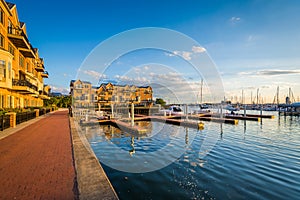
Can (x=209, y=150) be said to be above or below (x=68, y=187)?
below

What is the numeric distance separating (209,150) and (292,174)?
3285mm

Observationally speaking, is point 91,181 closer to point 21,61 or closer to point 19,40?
point 19,40

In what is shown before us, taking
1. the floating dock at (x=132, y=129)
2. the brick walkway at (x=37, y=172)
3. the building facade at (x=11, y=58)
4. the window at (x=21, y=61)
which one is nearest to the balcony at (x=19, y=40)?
the building facade at (x=11, y=58)

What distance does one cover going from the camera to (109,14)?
700 inches

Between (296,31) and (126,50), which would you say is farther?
(296,31)

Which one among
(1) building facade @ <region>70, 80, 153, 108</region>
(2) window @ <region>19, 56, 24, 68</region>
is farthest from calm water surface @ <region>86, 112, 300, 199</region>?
(1) building facade @ <region>70, 80, 153, 108</region>

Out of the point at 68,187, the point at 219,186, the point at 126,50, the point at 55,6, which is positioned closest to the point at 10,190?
the point at 68,187

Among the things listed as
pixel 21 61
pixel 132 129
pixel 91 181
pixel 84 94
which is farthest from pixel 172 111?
pixel 84 94

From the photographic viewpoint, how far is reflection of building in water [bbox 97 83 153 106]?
37.7 m

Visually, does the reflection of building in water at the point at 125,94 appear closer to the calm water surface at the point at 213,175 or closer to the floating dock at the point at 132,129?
the floating dock at the point at 132,129

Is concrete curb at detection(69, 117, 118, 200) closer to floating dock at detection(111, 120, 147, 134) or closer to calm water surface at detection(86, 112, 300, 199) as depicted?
calm water surface at detection(86, 112, 300, 199)

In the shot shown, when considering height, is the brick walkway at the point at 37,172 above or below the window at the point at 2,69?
below

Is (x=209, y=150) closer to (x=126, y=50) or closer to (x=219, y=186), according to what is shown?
(x=219, y=186)

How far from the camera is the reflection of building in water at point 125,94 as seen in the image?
124 feet
